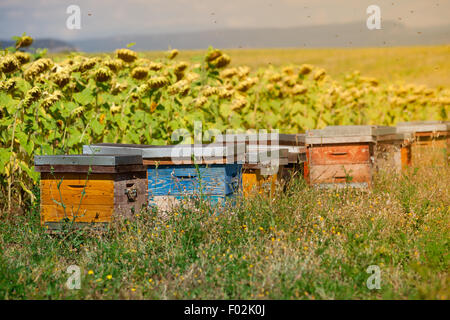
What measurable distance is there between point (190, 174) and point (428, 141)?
5.49 m

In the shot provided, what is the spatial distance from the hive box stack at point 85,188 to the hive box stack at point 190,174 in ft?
0.78

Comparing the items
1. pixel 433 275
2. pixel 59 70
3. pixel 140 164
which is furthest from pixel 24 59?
pixel 433 275

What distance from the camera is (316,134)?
691 centimetres

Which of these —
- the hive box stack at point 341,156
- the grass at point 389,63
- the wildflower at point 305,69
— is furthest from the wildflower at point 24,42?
the grass at point 389,63

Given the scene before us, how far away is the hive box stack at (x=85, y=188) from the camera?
4.95 m

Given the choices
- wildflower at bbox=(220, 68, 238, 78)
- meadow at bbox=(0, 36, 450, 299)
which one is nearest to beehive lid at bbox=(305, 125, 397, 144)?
meadow at bbox=(0, 36, 450, 299)

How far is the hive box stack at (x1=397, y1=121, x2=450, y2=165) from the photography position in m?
8.52

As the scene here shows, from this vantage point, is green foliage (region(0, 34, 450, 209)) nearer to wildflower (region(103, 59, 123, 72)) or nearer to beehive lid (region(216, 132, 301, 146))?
wildflower (region(103, 59, 123, 72))

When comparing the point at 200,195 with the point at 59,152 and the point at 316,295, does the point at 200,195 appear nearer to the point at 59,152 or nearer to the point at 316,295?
the point at 316,295

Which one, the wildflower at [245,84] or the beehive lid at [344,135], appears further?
the wildflower at [245,84]

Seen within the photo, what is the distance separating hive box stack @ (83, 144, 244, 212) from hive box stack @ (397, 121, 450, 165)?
4.44 metres

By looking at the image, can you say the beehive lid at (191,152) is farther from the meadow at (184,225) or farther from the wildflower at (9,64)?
the wildflower at (9,64)

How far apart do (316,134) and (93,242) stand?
11.2ft

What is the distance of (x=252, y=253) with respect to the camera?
4.13 m
